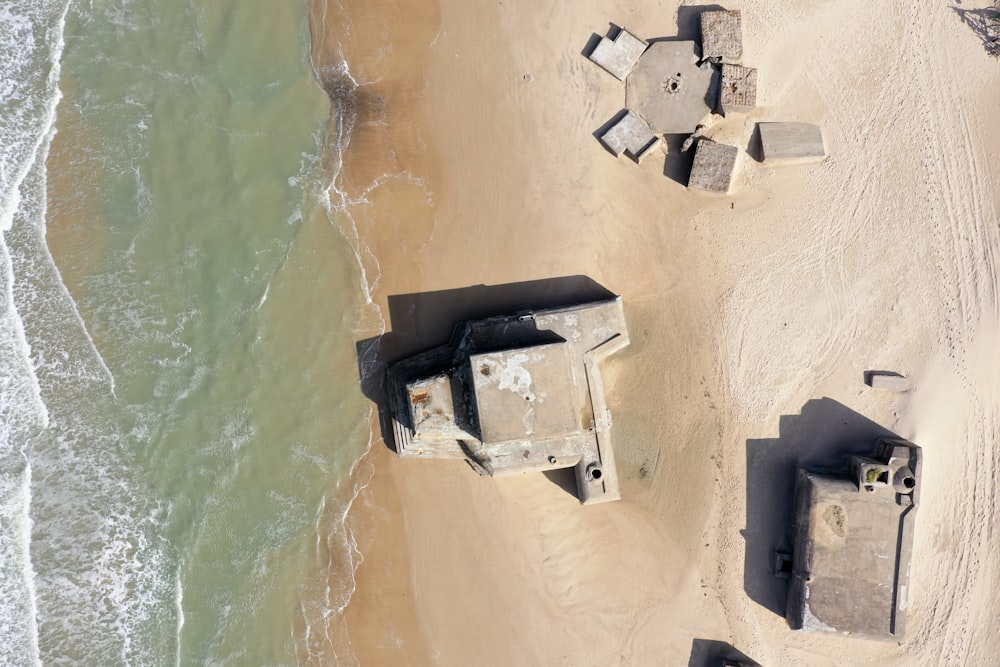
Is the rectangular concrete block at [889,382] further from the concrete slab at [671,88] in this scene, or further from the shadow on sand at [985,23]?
the shadow on sand at [985,23]

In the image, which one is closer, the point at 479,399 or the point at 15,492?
the point at 479,399

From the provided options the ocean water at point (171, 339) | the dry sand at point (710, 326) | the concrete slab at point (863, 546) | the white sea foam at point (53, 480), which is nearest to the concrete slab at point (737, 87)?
the dry sand at point (710, 326)

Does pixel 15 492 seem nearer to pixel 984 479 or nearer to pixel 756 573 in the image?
pixel 756 573

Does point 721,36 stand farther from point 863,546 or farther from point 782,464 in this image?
point 863,546

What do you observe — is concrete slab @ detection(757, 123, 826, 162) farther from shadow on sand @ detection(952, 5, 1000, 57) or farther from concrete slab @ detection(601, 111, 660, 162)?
shadow on sand @ detection(952, 5, 1000, 57)

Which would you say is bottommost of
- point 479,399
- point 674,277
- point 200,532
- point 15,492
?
point 200,532

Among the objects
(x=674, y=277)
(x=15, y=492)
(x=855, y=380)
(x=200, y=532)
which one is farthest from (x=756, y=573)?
(x=15, y=492)

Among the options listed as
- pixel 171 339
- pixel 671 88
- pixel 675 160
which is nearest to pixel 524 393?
pixel 675 160
